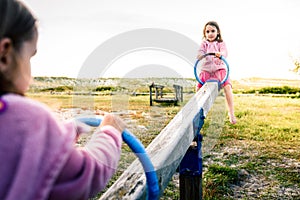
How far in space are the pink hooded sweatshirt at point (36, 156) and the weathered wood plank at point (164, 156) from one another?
19.6 inches

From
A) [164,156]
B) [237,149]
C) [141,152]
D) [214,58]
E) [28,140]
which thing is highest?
[214,58]

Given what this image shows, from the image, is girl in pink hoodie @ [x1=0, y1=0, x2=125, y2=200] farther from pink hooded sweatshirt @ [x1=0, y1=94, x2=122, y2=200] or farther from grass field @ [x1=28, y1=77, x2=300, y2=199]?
grass field @ [x1=28, y1=77, x2=300, y2=199]

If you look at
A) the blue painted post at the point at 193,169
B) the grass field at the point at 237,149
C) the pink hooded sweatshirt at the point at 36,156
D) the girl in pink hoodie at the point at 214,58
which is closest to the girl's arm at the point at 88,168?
the pink hooded sweatshirt at the point at 36,156

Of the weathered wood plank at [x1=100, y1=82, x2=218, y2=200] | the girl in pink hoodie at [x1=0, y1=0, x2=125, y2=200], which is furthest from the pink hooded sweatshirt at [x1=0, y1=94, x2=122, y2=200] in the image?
the weathered wood plank at [x1=100, y1=82, x2=218, y2=200]

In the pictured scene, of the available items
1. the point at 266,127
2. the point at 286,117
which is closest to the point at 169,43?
the point at 266,127

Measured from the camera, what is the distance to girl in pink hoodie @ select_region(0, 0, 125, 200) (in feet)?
3.12

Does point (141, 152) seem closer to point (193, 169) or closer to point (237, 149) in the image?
point (193, 169)

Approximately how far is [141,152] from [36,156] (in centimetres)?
48

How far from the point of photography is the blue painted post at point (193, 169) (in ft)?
9.55

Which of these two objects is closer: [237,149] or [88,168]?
[88,168]

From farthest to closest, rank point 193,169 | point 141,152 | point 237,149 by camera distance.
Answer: point 237,149, point 193,169, point 141,152

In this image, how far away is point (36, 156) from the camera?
37.6 inches

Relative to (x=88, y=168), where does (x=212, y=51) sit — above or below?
above

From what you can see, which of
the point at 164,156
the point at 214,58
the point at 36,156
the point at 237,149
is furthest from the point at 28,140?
the point at 237,149
